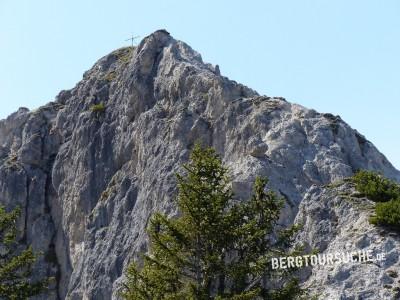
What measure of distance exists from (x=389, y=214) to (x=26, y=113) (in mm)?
63311

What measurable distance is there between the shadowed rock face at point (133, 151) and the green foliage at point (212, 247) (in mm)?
18859

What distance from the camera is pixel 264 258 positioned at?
23797mm

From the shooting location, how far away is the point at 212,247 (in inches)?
984

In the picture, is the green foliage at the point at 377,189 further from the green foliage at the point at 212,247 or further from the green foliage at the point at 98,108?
the green foliage at the point at 98,108

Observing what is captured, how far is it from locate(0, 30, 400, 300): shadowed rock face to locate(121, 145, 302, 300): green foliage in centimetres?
1886

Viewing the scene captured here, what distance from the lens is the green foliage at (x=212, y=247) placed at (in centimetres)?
2388

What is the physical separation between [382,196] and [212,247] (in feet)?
27.4

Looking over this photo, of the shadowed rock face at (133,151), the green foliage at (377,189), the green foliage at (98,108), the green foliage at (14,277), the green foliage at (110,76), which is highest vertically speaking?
the green foliage at (110,76)

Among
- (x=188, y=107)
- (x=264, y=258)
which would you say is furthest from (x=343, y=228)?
(x=188, y=107)

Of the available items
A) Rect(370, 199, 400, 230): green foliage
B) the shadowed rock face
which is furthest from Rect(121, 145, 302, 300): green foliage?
the shadowed rock face

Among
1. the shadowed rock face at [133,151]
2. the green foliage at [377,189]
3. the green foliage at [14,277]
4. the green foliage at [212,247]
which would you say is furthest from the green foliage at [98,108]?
the green foliage at [212,247]

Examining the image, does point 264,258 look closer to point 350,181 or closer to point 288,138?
point 350,181

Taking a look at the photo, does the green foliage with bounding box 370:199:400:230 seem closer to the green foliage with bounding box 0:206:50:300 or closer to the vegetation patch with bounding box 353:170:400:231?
the vegetation patch with bounding box 353:170:400:231

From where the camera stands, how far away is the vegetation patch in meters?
25.0
